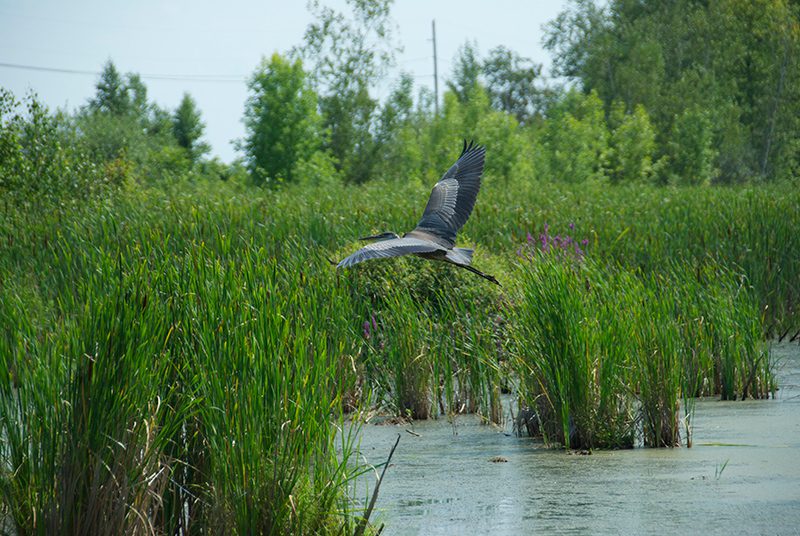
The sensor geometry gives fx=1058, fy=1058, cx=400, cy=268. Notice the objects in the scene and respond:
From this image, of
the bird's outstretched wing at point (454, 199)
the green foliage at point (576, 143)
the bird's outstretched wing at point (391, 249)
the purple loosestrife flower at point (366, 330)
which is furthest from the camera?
the green foliage at point (576, 143)

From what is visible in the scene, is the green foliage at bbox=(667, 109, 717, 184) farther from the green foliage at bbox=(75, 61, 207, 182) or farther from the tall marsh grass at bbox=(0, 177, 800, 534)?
the tall marsh grass at bbox=(0, 177, 800, 534)

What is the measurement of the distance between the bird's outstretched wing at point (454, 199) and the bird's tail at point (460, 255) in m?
0.12

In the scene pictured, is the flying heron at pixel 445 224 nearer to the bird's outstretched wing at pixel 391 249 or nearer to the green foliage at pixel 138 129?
the bird's outstretched wing at pixel 391 249

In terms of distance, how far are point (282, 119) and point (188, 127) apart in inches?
997

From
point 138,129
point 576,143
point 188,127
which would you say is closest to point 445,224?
point 576,143

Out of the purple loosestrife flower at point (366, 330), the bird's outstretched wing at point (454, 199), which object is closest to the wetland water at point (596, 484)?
the bird's outstretched wing at point (454, 199)

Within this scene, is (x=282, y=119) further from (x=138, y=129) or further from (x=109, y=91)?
(x=109, y=91)

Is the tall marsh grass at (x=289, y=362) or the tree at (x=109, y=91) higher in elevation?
the tree at (x=109, y=91)

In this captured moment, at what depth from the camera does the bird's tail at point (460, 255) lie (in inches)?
252

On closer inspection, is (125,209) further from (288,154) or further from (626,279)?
(288,154)

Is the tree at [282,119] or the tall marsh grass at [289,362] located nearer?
the tall marsh grass at [289,362]

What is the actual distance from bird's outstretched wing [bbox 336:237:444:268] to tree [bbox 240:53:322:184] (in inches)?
1237

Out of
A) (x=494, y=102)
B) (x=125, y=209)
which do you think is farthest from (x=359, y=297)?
(x=494, y=102)

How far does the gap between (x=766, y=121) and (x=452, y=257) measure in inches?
1529
